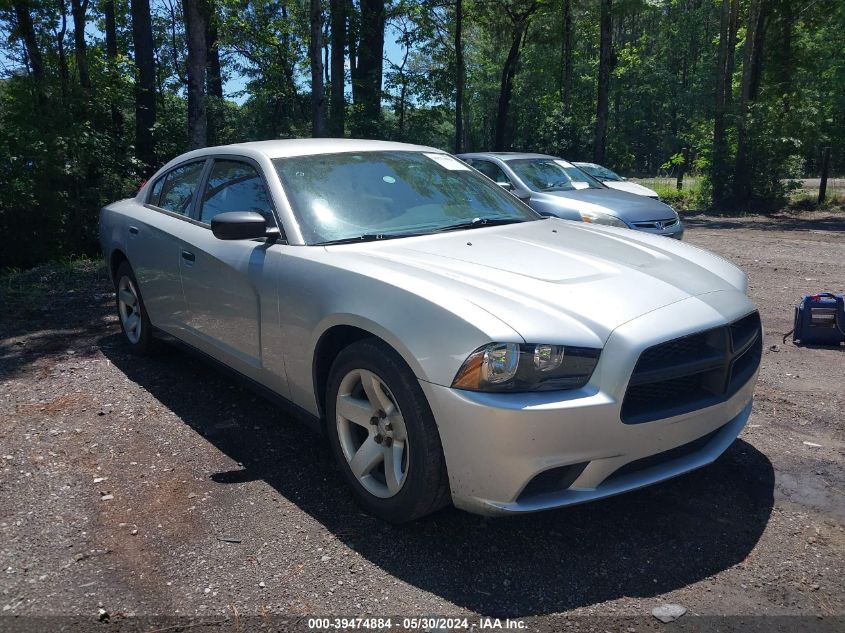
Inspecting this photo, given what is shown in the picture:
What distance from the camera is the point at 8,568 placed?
2918 millimetres

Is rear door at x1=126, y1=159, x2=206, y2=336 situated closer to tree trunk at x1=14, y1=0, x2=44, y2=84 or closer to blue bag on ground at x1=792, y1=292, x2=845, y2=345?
blue bag on ground at x1=792, y1=292, x2=845, y2=345

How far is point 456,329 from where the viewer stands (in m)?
2.71

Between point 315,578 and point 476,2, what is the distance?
26.6 metres

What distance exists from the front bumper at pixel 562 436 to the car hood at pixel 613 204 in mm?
6672

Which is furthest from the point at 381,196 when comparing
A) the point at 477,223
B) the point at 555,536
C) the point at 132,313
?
the point at 132,313

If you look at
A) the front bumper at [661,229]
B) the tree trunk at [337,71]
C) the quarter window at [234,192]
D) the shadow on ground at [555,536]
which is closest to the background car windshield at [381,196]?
the quarter window at [234,192]

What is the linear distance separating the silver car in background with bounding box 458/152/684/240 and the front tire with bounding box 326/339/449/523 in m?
5.57

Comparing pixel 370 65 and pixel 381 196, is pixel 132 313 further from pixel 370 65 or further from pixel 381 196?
pixel 370 65

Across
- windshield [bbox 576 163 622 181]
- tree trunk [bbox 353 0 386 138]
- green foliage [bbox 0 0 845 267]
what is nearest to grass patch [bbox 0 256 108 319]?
green foliage [bbox 0 0 845 267]

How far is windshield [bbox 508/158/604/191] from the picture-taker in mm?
10602

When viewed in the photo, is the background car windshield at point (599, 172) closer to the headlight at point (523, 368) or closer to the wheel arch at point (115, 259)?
the wheel arch at point (115, 259)

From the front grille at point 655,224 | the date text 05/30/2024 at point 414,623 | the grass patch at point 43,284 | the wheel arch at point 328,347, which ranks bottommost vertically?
the date text 05/30/2024 at point 414,623

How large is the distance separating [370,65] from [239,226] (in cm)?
1932

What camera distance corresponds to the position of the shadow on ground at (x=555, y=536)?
8.80 feet
